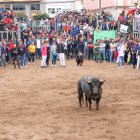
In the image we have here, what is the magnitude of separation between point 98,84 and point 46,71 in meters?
10.8

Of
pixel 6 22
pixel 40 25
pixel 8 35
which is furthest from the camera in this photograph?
pixel 40 25

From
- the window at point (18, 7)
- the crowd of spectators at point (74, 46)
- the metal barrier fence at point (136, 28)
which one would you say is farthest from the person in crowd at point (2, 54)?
the window at point (18, 7)

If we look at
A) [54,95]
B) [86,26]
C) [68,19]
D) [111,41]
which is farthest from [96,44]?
[54,95]

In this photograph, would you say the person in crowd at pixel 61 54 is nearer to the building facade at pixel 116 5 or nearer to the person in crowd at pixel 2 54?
the person in crowd at pixel 2 54

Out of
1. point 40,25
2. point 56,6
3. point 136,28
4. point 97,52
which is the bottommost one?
point 97,52

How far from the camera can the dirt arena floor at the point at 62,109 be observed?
1102 centimetres

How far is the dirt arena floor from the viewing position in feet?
36.2

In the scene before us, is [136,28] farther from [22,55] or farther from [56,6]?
[56,6]

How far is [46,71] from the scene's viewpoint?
2409cm

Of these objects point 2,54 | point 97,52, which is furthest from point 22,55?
point 97,52

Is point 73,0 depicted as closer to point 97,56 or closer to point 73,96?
point 97,56

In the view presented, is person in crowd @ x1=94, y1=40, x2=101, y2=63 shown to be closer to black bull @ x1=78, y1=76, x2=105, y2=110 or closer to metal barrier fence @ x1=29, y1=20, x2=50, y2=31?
metal barrier fence @ x1=29, y1=20, x2=50, y2=31

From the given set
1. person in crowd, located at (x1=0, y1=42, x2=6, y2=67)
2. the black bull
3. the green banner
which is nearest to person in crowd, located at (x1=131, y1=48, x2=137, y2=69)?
the green banner

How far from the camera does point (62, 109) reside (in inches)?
547
